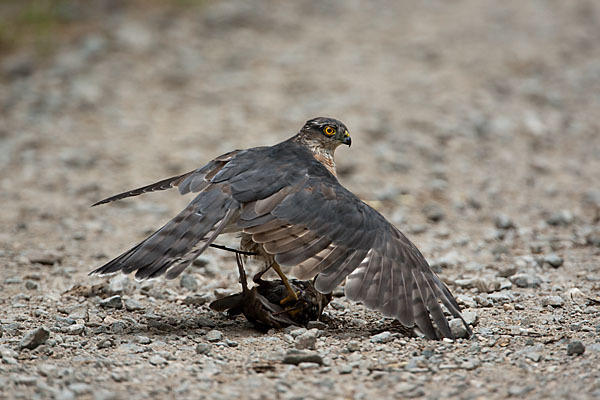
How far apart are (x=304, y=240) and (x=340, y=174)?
3.96 meters

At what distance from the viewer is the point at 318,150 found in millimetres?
5867

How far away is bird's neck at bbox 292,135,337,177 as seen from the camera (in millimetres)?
5820

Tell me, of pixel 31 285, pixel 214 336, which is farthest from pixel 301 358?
pixel 31 285

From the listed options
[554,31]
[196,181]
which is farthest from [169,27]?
[196,181]

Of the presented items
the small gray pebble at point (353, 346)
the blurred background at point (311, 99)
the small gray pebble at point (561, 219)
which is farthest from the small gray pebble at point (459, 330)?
the small gray pebble at point (561, 219)

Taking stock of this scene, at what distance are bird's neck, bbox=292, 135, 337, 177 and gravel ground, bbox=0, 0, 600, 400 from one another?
3.77 feet

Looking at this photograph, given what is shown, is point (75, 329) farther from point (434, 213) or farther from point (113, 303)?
point (434, 213)

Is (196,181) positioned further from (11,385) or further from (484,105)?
(484,105)

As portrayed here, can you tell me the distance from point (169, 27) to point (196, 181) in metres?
7.89

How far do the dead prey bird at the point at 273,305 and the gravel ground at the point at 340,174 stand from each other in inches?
3.9

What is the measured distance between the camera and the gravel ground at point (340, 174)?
3.88 m

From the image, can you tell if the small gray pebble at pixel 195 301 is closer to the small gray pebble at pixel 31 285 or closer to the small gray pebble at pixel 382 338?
the small gray pebble at pixel 31 285

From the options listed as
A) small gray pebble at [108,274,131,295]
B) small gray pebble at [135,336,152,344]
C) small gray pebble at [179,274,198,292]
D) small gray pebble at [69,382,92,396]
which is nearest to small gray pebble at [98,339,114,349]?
small gray pebble at [135,336,152,344]

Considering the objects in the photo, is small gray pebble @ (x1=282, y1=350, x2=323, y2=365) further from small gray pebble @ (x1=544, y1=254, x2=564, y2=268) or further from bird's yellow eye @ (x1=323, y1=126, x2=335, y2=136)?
small gray pebble @ (x1=544, y1=254, x2=564, y2=268)
